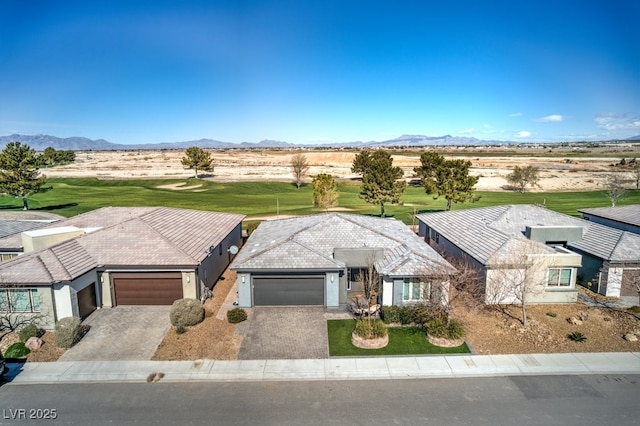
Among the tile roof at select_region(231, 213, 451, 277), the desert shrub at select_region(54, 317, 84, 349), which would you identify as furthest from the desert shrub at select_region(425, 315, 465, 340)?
the desert shrub at select_region(54, 317, 84, 349)

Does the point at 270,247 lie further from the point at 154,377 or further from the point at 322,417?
the point at 322,417

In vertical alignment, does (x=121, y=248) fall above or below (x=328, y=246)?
above

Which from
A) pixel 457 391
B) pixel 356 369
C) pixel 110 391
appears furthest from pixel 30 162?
pixel 457 391

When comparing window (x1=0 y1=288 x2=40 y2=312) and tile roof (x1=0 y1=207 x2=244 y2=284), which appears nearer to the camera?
window (x1=0 y1=288 x2=40 y2=312)

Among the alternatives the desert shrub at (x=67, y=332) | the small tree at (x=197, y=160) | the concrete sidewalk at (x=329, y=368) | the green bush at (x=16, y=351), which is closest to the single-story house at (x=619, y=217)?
the concrete sidewalk at (x=329, y=368)

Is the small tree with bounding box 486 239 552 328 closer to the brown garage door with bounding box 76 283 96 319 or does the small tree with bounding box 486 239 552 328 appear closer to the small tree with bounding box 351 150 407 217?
the small tree with bounding box 351 150 407 217

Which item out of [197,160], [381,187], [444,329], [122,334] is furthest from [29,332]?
[197,160]

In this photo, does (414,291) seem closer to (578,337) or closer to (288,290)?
(288,290)
